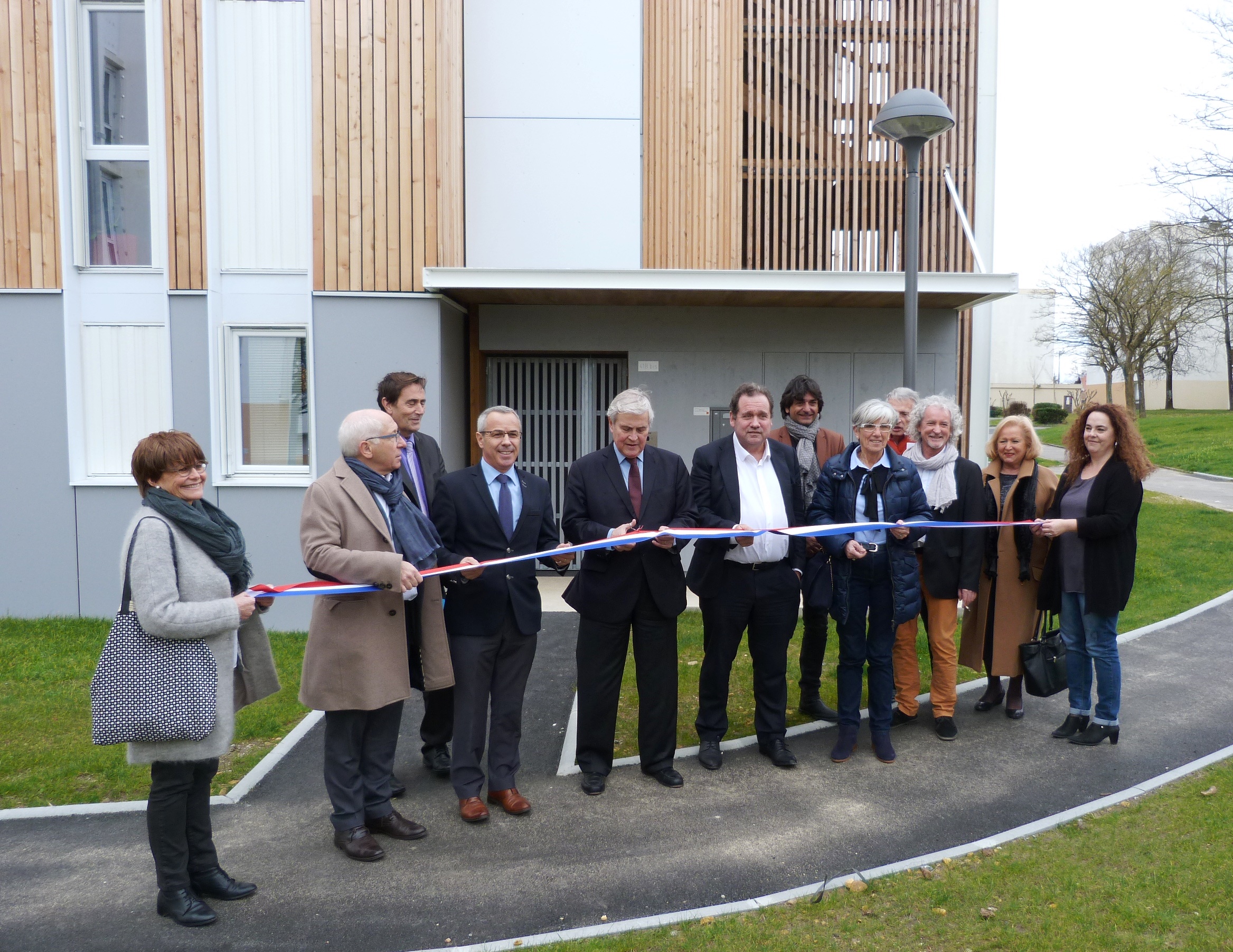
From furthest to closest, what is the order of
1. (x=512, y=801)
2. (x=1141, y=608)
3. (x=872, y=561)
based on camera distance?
(x=1141, y=608) < (x=872, y=561) < (x=512, y=801)

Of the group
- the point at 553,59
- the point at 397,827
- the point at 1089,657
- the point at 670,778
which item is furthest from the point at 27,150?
the point at 1089,657

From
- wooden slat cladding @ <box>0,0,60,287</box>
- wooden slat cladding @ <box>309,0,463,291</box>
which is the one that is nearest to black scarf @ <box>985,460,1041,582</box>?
wooden slat cladding @ <box>309,0,463,291</box>

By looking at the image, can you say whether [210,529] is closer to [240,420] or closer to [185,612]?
[185,612]

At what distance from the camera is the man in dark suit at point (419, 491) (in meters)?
4.74

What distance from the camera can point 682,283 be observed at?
894cm

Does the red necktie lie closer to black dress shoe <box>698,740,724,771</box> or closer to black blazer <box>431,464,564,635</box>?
black blazer <box>431,464,564,635</box>

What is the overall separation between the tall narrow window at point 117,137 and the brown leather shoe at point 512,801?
679 centimetres

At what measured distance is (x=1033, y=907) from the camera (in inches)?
151

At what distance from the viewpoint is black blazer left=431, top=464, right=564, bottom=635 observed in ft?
15.6

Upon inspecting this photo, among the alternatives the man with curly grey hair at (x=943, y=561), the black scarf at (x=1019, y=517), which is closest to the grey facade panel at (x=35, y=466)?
the man with curly grey hair at (x=943, y=561)

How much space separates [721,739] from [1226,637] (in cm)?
514

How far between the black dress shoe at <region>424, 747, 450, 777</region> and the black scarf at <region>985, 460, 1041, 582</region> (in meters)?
3.66

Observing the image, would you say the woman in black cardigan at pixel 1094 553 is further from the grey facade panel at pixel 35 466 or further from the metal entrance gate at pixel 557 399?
the grey facade panel at pixel 35 466

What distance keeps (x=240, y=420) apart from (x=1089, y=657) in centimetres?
746
